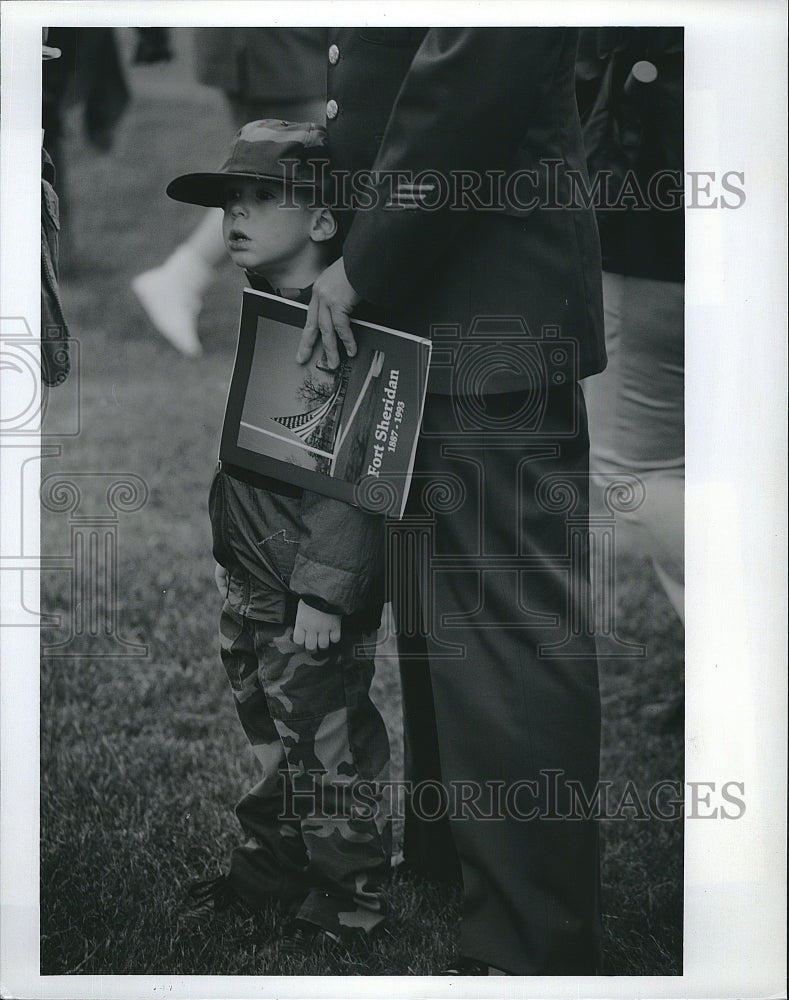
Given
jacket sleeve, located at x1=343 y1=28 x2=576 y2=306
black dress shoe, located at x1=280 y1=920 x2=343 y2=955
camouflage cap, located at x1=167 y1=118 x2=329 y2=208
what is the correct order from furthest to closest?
black dress shoe, located at x1=280 y1=920 x2=343 y2=955, camouflage cap, located at x1=167 y1=118 x2=329 y2=208, jacket sleeve, located at x1=343 y1=28 x2=576 y2=306

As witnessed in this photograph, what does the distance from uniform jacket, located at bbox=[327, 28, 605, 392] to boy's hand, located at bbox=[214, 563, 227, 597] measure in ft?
1.95

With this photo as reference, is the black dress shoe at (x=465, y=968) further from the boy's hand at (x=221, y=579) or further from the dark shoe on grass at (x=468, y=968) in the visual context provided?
the boy's hand at (x=221, y=579)

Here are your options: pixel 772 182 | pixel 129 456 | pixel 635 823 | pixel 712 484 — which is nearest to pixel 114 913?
pixel 129 456

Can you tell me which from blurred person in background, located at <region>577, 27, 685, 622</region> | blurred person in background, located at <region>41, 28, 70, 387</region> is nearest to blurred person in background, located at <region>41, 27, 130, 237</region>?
blurred person in background, located at <region>41, 28, 70, 387</region>

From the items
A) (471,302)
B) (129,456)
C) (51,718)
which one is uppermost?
(471,302)

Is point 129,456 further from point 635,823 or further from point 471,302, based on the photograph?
point 635,823

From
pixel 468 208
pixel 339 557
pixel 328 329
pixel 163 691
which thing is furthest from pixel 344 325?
pixel 163 691

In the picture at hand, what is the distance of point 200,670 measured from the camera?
239cm

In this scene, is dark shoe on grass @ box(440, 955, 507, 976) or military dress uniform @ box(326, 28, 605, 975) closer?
military dress uniform @ box(326, 28, 605, 975)

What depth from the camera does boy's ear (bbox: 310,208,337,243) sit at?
2.29m

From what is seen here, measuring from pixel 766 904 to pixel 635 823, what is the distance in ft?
1.07

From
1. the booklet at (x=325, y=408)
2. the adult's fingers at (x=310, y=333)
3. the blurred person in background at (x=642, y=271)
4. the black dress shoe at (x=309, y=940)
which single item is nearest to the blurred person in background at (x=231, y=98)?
the booklet at (x=325, y=408)

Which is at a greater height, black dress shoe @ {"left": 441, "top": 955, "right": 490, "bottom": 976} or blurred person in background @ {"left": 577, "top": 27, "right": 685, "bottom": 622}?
blurred person in background @ {"left": 577, "top": 27, "right": 685, "bottom": 622}

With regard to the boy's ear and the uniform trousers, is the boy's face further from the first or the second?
the uniform trousers
